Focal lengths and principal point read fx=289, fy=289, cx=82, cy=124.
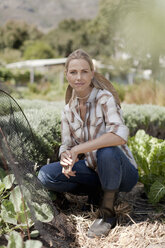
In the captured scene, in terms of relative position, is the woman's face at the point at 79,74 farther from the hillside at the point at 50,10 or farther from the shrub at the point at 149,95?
the hillside at the point at 50,10

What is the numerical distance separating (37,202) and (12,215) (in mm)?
178

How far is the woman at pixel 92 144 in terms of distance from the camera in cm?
190

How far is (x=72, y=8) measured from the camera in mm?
137875

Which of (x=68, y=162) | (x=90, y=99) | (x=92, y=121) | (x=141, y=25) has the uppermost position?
(x=141, y=25)

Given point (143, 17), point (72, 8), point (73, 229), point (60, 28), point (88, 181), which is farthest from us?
point (72, 8)

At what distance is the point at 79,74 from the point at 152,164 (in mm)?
1125

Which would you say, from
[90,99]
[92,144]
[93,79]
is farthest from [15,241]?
[93,79]

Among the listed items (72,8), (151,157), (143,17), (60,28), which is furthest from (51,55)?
(72,8)

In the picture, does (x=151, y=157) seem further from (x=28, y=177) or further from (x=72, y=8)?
(x=72, y=8)

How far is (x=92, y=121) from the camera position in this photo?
2.05 metres

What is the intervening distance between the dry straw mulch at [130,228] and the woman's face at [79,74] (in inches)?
37.4

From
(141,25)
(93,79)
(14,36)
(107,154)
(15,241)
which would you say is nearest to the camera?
(15,241)

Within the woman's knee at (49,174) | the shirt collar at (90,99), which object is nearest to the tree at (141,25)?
the shirt collar at (90,99)

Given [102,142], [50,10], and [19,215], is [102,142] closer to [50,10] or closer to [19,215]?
[19,215]
